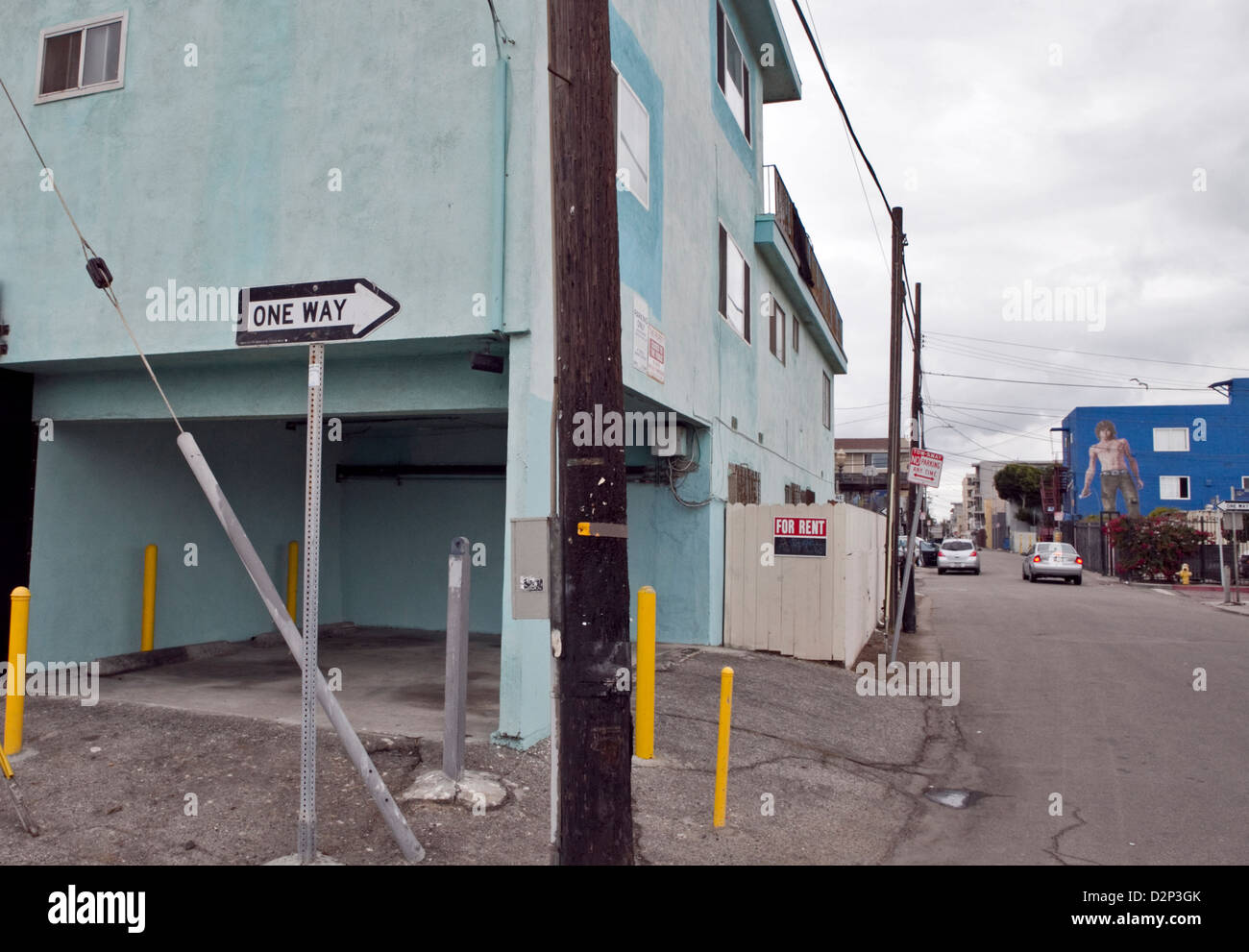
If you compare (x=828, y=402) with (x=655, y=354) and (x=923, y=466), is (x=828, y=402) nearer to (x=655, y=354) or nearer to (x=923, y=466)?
(x=923, y=466)

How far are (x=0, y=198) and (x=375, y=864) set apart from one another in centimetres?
765

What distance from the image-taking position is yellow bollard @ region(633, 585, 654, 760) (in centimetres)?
712

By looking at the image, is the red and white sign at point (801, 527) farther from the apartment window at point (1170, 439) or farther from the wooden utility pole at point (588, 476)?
the apartment window at point (1170, 439)

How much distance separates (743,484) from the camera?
557 inches

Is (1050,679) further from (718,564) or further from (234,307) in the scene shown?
(234,307)

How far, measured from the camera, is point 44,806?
589 cm

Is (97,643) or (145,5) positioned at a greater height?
(145,5)

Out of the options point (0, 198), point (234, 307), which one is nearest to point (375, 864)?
point (234, 307)

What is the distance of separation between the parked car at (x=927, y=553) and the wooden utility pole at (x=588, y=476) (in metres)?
43.5

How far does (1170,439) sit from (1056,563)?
25831 millimetres

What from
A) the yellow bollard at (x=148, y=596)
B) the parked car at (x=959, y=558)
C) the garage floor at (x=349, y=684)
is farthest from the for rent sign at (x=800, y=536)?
the parked car at (x=959, y=558)

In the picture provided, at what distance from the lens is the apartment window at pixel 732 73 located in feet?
46.5
